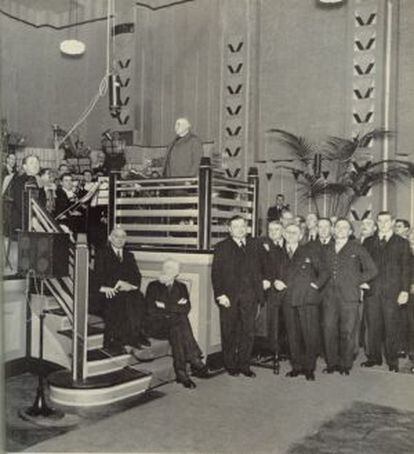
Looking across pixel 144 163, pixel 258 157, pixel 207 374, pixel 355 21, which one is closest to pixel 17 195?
pixel 207 374

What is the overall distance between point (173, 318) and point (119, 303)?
0.37 metres

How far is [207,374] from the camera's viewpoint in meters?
3.85

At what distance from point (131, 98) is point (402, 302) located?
282 centimetres

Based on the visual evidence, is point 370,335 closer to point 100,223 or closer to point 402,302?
point 402,302

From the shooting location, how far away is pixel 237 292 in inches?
154

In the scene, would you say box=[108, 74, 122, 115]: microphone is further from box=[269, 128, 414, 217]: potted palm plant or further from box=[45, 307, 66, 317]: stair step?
box=[269, 128, 414, 217]: potted palm plant

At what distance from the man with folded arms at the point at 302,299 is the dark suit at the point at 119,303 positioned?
1.01 metres

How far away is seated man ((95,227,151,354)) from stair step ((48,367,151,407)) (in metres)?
0.30

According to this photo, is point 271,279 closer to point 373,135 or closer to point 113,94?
point 113,94

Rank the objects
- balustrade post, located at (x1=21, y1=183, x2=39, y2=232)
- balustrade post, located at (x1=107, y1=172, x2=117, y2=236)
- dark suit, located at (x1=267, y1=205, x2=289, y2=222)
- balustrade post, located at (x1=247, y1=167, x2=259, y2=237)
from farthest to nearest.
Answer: dark suit, located at (x1=267, y1=205, x2=289, y2=222), balustrade post, located at (x1=247, y1=167, x2=259, y2=237), balustrade post, located at (x1=107, y1=172, x2=117, y2=236), balustrade post, located at (x1=21, y1=183, x2=39, y2=232)

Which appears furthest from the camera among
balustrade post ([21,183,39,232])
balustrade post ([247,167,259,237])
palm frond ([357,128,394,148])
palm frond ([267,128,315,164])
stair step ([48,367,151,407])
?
palm frond ([267,128,315,164])

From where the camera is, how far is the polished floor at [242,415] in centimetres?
267

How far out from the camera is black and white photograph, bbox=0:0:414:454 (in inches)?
116

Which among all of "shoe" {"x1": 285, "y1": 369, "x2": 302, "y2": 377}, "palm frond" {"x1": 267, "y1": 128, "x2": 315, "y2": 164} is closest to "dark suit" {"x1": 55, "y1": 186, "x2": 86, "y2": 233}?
"shoe" {"x1": 285, "y1": 369, "x2": 302, "y2": 377}
